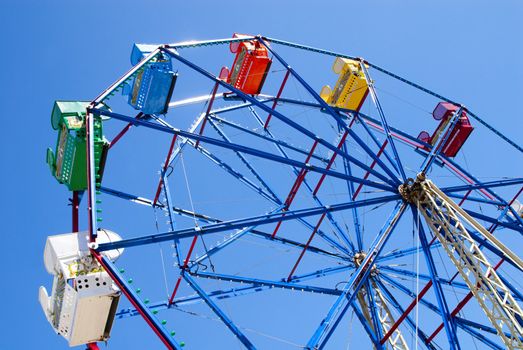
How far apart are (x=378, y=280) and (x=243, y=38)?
980cm

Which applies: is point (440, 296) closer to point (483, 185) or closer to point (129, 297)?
point (483, 185)

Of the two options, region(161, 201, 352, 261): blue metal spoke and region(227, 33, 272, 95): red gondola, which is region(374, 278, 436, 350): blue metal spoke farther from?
region(227, 33, 272, 95): red gondola

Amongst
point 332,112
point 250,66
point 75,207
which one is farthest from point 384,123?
point 75,207

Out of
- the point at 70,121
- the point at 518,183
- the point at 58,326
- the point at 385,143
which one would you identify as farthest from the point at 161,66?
the point at 518,183

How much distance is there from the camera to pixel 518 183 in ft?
80.1

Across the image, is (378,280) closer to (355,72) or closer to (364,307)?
(364,307)

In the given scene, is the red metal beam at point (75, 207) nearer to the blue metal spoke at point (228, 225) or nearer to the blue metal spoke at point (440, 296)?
the blue metal spoke at point (228, 225)

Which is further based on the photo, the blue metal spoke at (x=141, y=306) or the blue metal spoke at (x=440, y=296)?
the blue metal spoke at (x=440, y=296)

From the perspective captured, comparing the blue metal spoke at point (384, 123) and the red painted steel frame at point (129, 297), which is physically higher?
the blue metal spoke at point (384, 123)

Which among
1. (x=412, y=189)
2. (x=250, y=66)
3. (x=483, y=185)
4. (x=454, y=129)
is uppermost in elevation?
(x=250, y=66)

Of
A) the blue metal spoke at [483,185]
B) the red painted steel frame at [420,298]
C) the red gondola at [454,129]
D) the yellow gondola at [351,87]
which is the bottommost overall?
the red painted steel frame at [420,298]

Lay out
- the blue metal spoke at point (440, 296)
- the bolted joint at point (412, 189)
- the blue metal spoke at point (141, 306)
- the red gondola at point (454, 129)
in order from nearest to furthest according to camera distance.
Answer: the blue metal spoke at point (141, 306) < the blue metal spoke at point (440, 296) < the bolted joint at point (412, 189) < the red gondola at point (454, 129)

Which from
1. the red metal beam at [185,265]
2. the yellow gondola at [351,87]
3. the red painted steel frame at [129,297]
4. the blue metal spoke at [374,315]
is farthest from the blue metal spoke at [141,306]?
the yellow gondola at [351,87]

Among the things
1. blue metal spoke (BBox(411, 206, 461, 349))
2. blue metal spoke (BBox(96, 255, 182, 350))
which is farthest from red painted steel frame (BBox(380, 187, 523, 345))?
blue metal spoke (BBox(96, 255, 182, 350))
